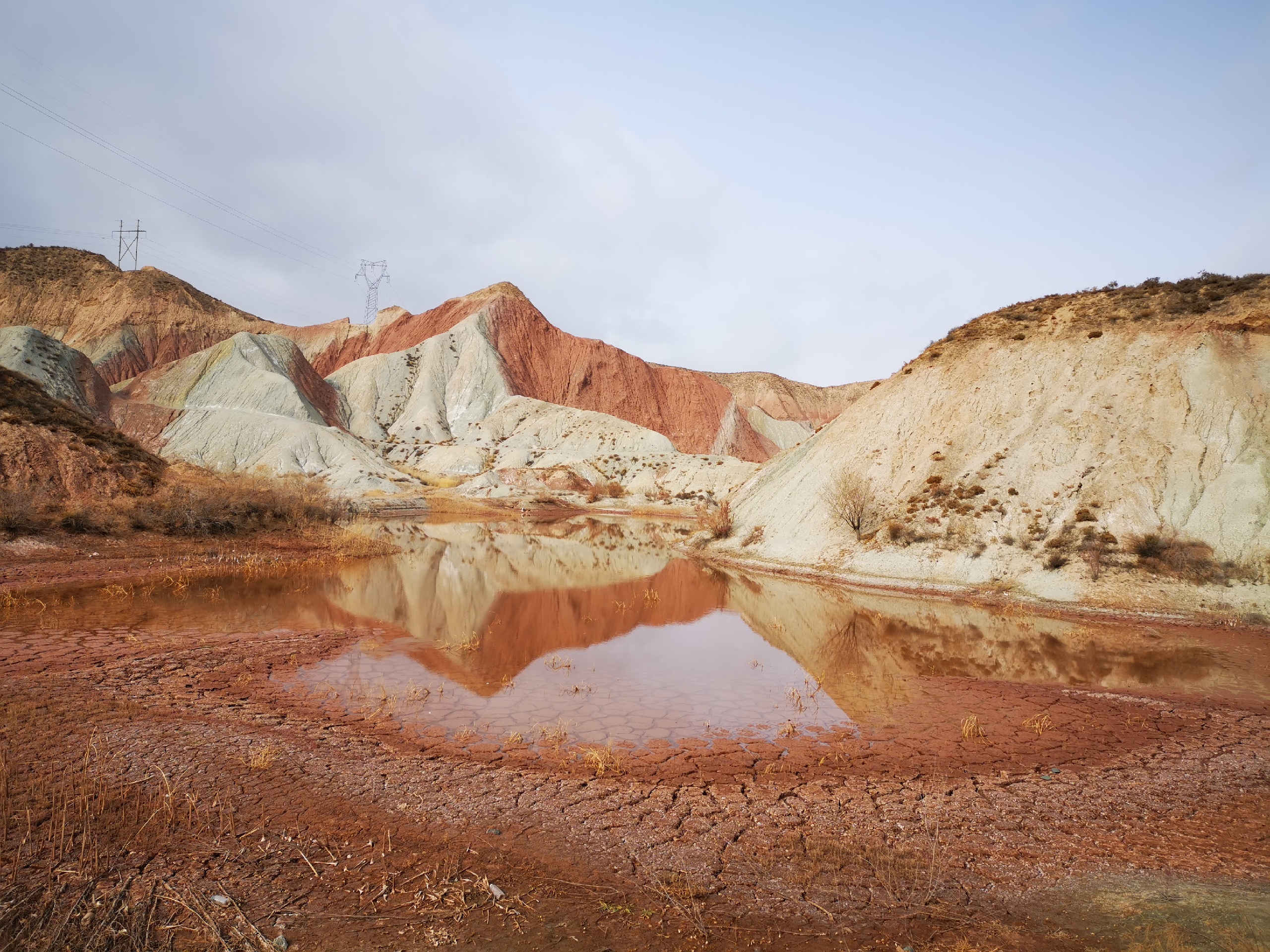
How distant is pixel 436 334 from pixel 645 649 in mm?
91518

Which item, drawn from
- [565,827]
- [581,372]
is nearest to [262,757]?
[565,827]

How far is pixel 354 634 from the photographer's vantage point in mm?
13289

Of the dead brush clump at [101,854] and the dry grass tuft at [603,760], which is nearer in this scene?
the dead brush clump at [101,854]

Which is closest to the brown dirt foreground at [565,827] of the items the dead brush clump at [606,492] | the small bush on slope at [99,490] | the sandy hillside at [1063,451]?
the sandy hillside at [1063,451]

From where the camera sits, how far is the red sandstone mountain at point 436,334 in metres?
75.4

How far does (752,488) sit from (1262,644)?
2038 cm

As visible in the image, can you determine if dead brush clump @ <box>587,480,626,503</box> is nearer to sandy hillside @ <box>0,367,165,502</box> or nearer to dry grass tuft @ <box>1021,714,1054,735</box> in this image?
sandy hillside @ <box>0,367,165,502</box>

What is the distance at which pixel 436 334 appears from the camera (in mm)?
96750

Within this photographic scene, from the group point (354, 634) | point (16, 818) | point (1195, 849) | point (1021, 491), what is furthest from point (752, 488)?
point (16, 818)

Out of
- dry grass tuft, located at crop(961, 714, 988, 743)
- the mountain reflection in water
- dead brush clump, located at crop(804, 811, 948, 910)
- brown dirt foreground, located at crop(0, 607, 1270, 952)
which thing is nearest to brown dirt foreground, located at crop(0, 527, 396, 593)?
the mountain reflection in water

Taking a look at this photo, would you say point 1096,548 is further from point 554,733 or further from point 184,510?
point 184,510

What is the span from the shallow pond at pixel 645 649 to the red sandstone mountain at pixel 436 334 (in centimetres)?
6863

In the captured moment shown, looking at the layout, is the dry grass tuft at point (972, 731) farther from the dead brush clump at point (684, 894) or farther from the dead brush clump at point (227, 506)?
the dead brush clump at point (227, 506)

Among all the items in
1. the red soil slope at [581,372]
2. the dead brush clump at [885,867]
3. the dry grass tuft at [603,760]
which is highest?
the red soil slope at [581,372]
